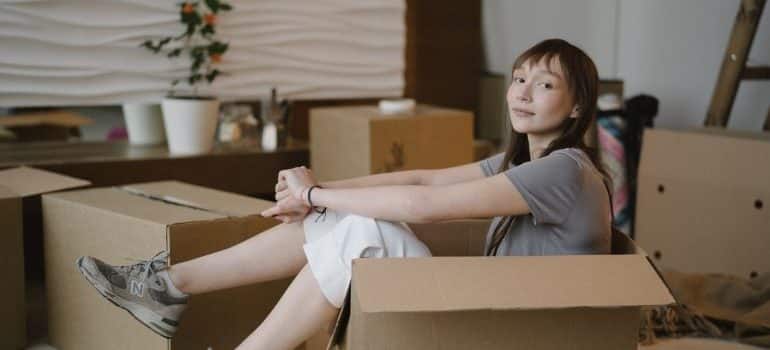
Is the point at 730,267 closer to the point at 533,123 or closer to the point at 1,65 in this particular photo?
the point at 533,123

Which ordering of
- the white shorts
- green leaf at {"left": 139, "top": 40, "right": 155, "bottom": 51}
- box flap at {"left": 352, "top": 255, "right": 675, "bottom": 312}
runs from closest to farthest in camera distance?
box flap at {"left": 352, "top": 255, "right": 675, "bottom": 312} < the white shorts < green leaf at {"left": 139, "top": 40, "right": 155, "bottom": 51}

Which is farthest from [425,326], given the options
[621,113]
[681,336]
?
[621,113]

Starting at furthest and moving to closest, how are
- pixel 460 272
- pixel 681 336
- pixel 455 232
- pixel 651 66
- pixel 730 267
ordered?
pixel 651 66 < pixel 730 267 < pixel 681 336 < pixel 455 232 < pixel 460 272

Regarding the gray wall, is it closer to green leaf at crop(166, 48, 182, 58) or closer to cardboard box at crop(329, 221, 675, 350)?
green leaf at crop(166, 48, 182, 58)

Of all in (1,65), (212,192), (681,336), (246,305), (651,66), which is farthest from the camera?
(651,66)

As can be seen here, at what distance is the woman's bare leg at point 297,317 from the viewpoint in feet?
5.11

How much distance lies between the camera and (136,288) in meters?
1.72

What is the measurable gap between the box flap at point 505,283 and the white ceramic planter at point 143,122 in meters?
2.08

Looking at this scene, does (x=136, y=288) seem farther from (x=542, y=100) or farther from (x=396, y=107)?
(x=396, y=107)

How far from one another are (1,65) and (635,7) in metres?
2.46

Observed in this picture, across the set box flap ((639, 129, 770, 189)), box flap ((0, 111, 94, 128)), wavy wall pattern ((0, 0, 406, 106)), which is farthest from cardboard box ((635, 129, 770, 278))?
box flap ((0, 111, 94, 128))

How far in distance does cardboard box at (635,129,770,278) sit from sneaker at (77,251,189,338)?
1.73 metres

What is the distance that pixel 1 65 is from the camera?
2.94 metres

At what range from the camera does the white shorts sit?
153 centimetres
